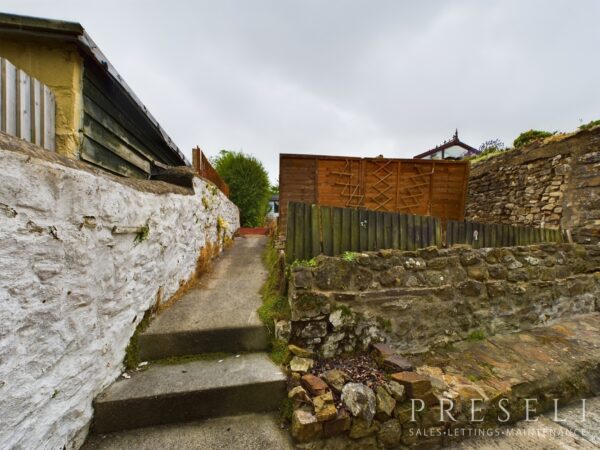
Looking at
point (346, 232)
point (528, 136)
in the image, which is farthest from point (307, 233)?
point (528, 136)

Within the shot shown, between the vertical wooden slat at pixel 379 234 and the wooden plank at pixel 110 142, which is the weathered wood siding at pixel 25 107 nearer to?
the wooden plank at pixel 110 142

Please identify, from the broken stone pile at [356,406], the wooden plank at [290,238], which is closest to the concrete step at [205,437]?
the broken stone pile at [356,406]

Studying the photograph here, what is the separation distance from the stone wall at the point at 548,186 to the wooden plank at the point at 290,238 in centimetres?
537

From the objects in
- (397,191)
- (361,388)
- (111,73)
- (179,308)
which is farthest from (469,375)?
(111,73)

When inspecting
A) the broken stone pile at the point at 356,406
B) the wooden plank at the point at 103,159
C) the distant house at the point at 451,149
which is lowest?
the broken stone pile at the point at 356,406

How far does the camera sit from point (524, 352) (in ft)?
9.01

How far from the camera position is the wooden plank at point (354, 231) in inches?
106

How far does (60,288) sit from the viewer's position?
4.84ft

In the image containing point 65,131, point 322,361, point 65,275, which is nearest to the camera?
point 65,275

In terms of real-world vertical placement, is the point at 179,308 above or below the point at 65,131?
below

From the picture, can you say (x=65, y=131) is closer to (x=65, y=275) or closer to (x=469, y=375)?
(x=65, y=275)

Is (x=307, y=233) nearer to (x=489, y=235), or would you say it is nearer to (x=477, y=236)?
(x=477, y=236)

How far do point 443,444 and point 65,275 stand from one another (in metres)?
3.00

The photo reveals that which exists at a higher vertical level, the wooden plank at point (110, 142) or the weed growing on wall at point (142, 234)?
the wooden plank at point (110, 142)
